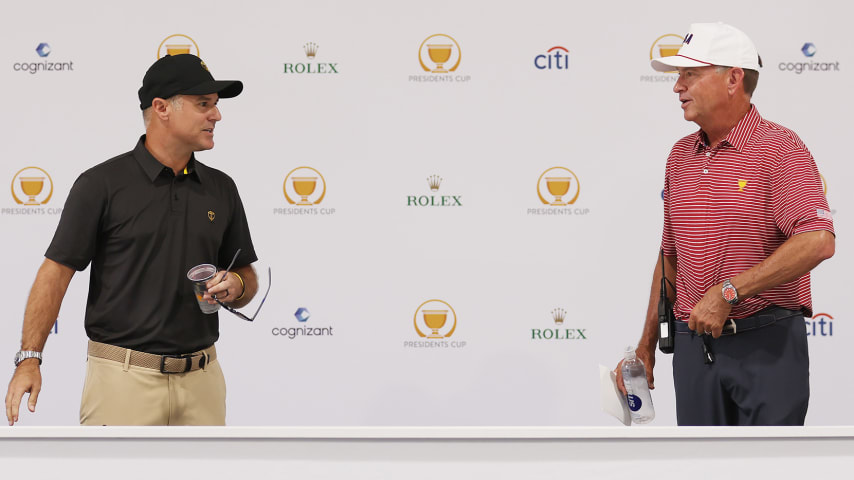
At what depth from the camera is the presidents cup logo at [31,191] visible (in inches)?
135

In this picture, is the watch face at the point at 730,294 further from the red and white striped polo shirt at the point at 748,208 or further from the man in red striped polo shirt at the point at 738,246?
the red and white striped polo shirt at the point at 748,208

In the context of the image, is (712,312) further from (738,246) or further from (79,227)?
(79,227)

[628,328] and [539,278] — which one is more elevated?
[539,278]

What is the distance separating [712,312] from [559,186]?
4.93 feet

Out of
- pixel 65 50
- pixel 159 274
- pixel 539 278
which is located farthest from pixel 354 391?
pixel 65 50

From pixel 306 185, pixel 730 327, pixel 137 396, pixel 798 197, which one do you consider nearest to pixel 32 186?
pixel 306 185

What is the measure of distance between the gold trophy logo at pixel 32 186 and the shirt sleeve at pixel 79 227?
149 cm

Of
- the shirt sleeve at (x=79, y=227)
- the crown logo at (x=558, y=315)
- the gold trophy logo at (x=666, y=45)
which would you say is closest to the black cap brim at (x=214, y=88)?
the shirt sleeve at (x=79, y=227)

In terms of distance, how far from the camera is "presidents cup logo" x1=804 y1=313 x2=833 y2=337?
3.34m

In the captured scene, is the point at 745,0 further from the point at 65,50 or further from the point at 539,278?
the point at 65,50

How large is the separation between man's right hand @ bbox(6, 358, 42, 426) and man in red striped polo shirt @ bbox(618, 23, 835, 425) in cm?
159

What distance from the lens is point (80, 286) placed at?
3443 millimetres

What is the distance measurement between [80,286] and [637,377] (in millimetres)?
2391

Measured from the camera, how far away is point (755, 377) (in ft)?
6.50
